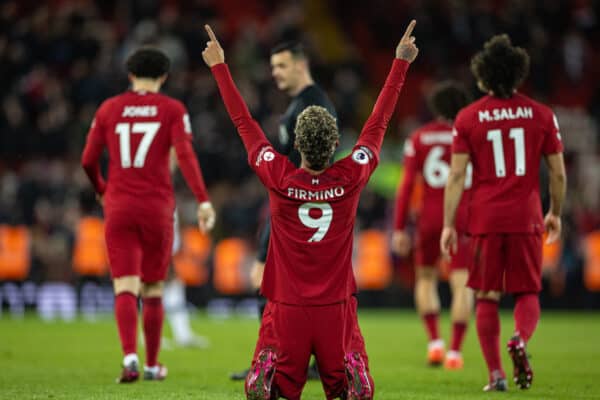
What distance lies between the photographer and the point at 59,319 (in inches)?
648

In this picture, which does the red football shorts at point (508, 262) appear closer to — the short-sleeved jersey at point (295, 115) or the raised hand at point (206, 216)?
the short-sleeved jersey at point (295, 115)

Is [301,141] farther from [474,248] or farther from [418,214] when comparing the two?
[418,214]

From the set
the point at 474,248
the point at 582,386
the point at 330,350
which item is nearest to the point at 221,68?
the point at 330,350

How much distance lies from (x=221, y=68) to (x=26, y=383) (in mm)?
3019

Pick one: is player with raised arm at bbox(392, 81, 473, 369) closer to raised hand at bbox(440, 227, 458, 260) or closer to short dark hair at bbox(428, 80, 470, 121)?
short dark hair at bbox(428, 80, 470, 121)

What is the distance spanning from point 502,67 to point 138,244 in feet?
9.64

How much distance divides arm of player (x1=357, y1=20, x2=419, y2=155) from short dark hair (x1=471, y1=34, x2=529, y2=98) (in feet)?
4.50

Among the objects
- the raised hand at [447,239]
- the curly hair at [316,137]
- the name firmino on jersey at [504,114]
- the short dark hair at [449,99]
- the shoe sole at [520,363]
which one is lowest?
the shoe sole at [520,363]

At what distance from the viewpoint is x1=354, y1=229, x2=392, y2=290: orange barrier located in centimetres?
1848

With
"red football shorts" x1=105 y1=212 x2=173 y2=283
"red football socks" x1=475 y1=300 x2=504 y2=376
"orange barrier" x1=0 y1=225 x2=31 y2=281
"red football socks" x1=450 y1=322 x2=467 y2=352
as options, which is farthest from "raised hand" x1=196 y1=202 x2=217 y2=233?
"orange barrier" x1=0 y1=225 x2=31 y2=281

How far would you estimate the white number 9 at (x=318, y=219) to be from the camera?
5.69 metres

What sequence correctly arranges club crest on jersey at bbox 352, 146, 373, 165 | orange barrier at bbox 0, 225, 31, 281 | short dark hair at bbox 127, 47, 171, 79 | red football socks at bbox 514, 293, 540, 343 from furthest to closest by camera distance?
orange barrier at bbox 0, 225, 31, 281 → short dark hair at bbox 127, 47, 171, 79 → red football socks at bbox 514, 293, 540, 343 → club crest on jersey at bbox 352, 146, 373, 165

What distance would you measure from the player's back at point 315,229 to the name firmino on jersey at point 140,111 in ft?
7.97

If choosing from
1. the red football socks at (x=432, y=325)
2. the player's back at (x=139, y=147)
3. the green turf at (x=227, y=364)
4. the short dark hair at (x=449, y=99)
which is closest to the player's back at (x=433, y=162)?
the short dark hair at (x=449, y=99)
